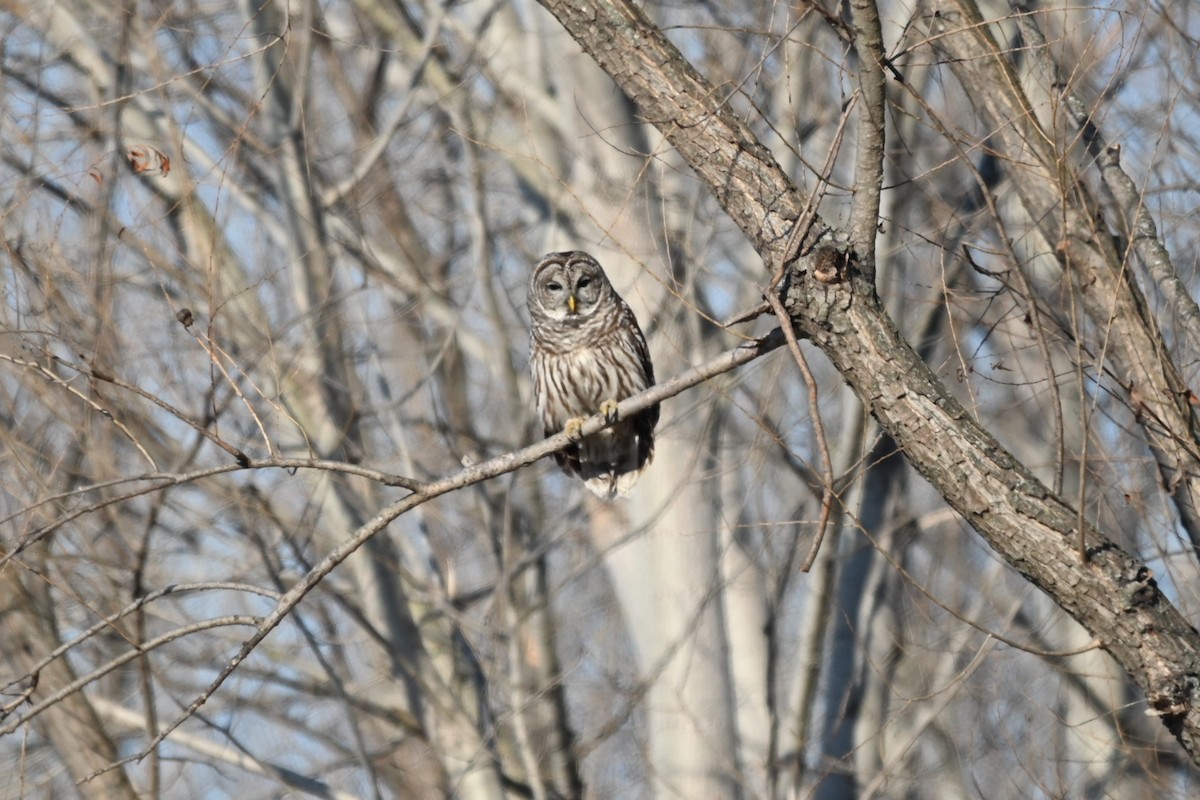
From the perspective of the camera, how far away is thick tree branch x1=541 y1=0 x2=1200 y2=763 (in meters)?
3.64

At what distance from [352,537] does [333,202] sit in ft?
16.0

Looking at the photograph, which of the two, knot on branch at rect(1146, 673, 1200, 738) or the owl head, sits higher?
the owl head

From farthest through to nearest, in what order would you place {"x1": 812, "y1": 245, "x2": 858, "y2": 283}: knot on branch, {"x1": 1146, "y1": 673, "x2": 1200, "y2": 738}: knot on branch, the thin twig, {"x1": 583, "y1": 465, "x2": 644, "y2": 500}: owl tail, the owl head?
the owl head, {"x1": 583, "y1": 465, "x2": 644, "y2": 500}: owl tail, {"x1": 812, "y1": 245, "x2": 858, "y2": 283}: knot on branch, {"x1": 1146, "y1": 673, "x2": 1200, "y2": 738}: knot on branch, the thin twig

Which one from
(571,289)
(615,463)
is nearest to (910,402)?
(615,463)

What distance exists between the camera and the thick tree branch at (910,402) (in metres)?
3.64

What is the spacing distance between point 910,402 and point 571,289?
380 cm

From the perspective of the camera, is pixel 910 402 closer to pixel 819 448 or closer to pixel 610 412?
pixel 819 448

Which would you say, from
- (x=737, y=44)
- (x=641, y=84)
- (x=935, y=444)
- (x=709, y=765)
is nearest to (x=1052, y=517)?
(x=935, y=444)

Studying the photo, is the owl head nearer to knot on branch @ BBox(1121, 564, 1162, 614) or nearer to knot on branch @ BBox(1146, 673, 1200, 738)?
knot on branch @ BBox(1121, 564, 1162, 614)

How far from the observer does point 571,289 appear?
7422mm

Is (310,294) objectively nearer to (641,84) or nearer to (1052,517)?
(641,84)

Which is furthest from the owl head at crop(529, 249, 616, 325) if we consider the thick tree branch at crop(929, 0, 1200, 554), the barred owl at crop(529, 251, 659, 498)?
the thick tree branch at crop(929, 0, 1200, 554)

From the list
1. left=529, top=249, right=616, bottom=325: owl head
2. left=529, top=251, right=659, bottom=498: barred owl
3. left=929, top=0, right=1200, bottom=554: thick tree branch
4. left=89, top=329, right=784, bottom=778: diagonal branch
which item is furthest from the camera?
left=529, top=249, right=616, bottom=325: owl head

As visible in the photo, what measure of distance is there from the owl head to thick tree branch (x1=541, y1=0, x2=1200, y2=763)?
312 cm
